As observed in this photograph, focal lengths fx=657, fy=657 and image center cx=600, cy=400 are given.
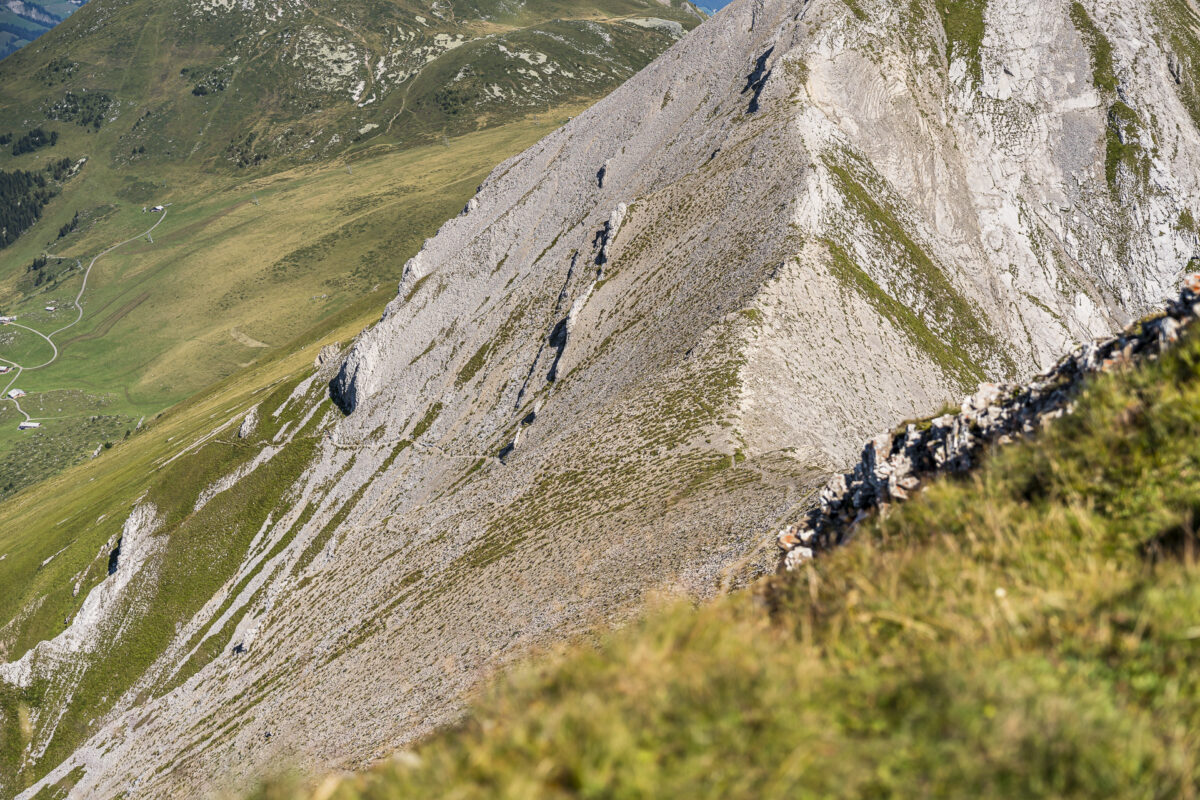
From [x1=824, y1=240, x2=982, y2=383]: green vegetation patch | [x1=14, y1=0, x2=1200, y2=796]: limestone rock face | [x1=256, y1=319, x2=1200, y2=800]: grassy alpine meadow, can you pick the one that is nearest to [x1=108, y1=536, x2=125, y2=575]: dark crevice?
[x1=14, y1=0, x2=1200, y2=796]: limestone rock face

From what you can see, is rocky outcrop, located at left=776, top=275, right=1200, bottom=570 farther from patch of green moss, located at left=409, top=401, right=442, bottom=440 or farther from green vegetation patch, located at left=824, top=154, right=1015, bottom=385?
patch of green moss, located at left=409, top=401, right=442, bottom=440

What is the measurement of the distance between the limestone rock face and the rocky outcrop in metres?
1.06

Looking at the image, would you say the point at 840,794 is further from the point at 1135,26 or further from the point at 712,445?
the point at 1135,26

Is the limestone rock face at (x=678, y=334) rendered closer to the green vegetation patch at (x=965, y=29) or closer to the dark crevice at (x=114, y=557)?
the green vegetation patch at (x=965, y=29)

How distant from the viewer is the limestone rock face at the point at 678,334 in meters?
40.9

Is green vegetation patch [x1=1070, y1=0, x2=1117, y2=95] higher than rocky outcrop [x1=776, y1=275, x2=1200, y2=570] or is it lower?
higher

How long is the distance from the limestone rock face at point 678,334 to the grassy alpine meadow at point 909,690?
32.2 ft

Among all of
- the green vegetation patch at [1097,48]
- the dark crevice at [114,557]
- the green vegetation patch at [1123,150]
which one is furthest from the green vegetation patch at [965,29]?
the dark crevice at [114,557]

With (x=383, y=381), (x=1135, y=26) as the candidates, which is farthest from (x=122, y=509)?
(x=1135, y=26)

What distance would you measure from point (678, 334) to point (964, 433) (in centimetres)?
4164

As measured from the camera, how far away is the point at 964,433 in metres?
14.9

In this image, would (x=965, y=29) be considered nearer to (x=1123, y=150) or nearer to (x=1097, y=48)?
(x=1097, y=48)

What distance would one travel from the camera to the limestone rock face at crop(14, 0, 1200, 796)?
4094 centimetres

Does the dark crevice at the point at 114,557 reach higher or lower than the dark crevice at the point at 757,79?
lower
